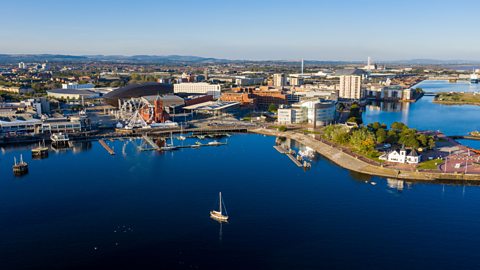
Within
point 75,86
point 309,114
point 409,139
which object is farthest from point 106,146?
point 75,86

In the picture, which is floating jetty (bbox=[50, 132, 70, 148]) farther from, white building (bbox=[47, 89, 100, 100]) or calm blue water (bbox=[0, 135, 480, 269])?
white building (bbox=[47, 89, 100, 100])

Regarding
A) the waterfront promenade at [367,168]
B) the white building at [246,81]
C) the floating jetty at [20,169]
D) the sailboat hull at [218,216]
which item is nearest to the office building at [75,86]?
the white building at [246,81]

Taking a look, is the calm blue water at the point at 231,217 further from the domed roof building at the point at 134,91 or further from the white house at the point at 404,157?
the domed roof building at the point at 134,91

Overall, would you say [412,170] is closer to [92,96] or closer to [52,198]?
[52,198]

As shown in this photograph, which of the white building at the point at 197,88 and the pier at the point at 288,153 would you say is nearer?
the pier at the point at 288,153

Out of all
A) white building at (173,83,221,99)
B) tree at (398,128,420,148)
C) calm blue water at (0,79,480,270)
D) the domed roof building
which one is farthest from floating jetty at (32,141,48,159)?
white building at (173,83,221,99)
